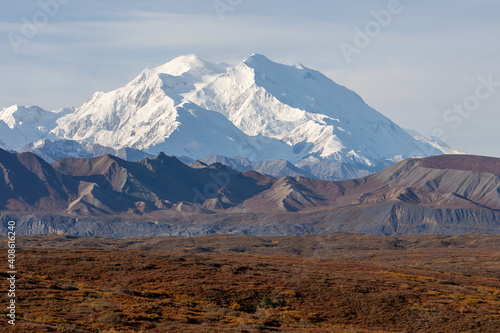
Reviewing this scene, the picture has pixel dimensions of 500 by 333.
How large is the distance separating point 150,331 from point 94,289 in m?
21.1

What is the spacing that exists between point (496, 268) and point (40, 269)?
94.7m

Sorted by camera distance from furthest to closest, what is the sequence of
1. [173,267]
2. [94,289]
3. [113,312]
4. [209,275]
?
1. [173,267]
2. [209,275]
3. [94,289]
4. [113,312]

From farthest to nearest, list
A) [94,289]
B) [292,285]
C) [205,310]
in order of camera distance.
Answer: [292,285] → [94,289] → [205,310]

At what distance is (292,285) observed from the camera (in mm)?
78875

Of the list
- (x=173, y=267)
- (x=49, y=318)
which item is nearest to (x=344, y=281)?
(x=173, y=267)

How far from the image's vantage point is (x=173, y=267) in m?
90.5

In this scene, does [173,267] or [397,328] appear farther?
[173,267]

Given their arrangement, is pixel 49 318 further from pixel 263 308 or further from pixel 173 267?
pixel 173 267

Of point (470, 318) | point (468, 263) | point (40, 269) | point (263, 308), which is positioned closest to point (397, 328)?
point (470, 318)

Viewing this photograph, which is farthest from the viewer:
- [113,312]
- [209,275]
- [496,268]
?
[496,268]

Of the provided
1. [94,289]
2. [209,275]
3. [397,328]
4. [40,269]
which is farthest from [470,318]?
[40,269]

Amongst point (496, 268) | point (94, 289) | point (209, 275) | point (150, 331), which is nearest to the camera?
point (150, 331)

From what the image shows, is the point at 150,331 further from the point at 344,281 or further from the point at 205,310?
the point at 344,281

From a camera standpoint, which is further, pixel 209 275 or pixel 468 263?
pixel 468 263
